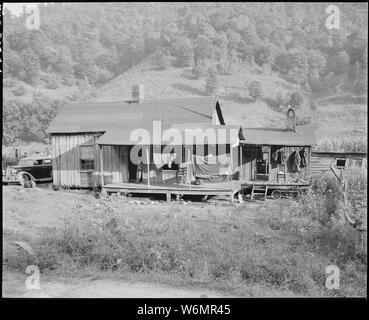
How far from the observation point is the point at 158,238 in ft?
35.0

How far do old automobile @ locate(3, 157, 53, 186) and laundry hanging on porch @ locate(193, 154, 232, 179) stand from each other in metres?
9.04

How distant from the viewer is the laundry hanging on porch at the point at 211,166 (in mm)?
18359

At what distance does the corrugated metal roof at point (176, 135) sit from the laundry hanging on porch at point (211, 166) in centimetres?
115

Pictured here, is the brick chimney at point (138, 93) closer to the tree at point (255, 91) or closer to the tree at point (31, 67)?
the tree at point (255, 91)

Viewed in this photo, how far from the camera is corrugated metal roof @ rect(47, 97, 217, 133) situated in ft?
67.1

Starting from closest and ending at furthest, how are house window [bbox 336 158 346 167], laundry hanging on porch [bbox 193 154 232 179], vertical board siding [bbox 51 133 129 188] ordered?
laundry hanging on porch [bbox 193 154 232 179], vertical board siding [bbox 51 133 129 188], house window [bbox 336 158 346 167]

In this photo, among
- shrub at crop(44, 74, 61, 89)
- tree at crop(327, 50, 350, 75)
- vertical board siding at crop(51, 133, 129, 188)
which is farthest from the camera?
tree at crop(327, 50, 350, 75)

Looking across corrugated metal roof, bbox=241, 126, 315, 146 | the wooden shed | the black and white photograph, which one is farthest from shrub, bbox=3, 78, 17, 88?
the wooden shed

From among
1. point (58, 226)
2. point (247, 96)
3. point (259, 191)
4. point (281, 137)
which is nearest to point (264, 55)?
point (247, 96)

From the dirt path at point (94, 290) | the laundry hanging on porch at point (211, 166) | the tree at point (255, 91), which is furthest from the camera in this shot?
the tree at point (255, 91)

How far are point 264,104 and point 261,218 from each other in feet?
168

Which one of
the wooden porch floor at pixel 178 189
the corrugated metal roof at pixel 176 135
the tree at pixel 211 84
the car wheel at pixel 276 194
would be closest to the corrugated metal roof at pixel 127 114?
the corrugated metal roof at pixel 176 135

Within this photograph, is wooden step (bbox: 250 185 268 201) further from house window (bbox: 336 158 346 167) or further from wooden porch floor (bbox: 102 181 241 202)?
house window (bbox: 336 158 346 167)

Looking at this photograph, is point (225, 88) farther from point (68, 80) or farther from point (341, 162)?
point (341, 162)
